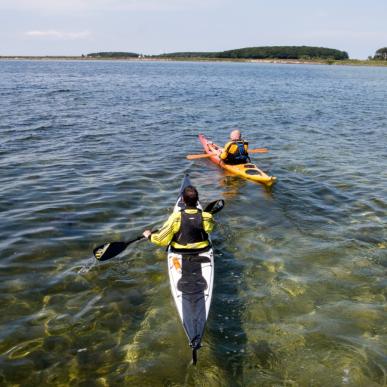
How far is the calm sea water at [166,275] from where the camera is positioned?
601cm

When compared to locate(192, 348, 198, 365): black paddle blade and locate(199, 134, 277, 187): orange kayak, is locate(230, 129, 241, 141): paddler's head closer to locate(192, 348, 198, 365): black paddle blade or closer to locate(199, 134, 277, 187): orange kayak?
locate(199, 134, 277, 187): orange kayak

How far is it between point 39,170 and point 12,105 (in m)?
17.4

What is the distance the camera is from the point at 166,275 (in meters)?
8.23

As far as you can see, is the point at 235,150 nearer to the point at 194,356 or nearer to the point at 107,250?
the point at 107,250

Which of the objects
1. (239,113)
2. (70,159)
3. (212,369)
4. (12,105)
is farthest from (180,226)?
(12,105)

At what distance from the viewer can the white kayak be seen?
19.1 feet

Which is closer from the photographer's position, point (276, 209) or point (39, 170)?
point (276, 209)

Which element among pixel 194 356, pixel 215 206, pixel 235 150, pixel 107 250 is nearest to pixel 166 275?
pixel 107 250

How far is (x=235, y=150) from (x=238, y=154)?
201 millimetres

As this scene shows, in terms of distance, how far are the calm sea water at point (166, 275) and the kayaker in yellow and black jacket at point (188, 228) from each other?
111cm

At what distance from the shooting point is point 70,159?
16.4 metres

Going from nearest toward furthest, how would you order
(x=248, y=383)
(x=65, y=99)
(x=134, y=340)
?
(x=248, y=383)
(x=134, y=340)
(x=65, y=99)

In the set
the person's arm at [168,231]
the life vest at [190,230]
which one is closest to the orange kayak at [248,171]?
the life vest at [190,230]

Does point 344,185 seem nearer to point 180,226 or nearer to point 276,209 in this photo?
point 276,209
